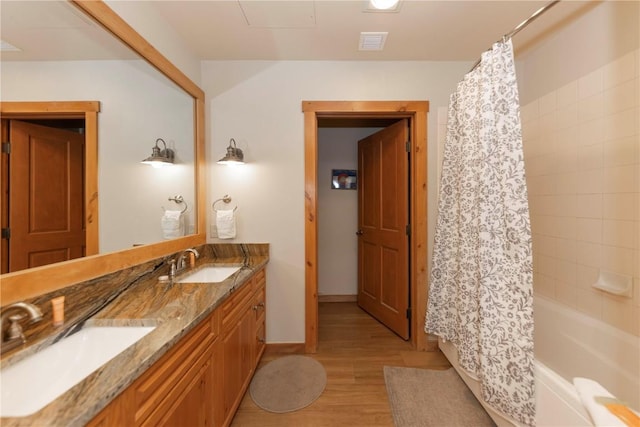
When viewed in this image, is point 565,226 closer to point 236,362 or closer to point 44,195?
point 236,362

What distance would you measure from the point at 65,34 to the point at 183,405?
1.63 meters

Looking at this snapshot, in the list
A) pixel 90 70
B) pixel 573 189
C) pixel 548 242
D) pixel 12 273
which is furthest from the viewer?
pixel 548 242

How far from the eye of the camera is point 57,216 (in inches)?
43.2

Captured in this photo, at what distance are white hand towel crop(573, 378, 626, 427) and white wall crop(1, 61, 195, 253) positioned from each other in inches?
83.0

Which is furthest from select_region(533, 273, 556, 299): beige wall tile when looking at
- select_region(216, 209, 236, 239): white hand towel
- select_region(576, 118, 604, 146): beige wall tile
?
select_region(216, 209, 236, 239): white hand towel

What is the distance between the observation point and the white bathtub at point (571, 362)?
1.10 m

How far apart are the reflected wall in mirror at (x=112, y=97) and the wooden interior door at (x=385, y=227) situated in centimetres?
184

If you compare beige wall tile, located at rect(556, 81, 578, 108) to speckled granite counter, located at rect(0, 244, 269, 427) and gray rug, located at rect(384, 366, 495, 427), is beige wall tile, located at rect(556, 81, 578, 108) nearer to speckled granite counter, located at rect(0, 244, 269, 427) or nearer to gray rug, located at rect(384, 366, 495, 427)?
gray rug, located at rect(384, 366, 495, 427)

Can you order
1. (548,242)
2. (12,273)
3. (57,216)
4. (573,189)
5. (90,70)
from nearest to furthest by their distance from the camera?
1. (12,273)
2. (57,216)
3. (90,70)
4. (573,189)
5. (548,242)

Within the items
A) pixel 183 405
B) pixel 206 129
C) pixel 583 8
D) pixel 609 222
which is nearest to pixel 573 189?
pixel 609 222

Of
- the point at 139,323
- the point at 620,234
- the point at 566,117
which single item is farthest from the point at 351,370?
the point at 566,117

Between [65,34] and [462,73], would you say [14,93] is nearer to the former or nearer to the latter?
A: [65,34]

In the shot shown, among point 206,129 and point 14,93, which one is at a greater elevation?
point 206,129

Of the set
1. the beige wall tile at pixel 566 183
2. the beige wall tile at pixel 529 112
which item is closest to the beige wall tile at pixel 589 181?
the beige wall tile at pixel 566 183
